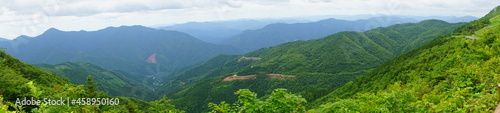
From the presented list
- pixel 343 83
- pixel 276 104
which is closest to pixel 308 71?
pixel 343 83

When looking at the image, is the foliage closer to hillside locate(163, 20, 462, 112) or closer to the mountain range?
the mountain range

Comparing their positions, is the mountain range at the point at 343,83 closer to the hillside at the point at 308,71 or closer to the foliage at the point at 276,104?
the foliage at the point at 276,104

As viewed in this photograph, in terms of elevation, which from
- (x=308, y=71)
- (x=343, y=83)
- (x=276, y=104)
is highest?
(x=276, y=104)

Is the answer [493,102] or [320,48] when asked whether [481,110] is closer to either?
[493,102]

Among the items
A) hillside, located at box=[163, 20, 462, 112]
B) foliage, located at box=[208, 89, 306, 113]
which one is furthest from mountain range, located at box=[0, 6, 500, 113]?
hillside, located at box=[163, 20, 462, 112]

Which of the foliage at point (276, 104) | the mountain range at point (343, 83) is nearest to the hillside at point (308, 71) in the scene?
the mountain range at point (343, 83)

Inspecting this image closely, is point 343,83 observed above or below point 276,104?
below

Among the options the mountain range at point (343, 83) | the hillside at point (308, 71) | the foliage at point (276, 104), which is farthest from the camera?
the hillside at point (308, 71)

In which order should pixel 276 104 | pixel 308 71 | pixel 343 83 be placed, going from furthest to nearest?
pixel 308 71
pixel 343 83
pixel 276 104

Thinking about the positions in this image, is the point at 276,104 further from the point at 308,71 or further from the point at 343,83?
the point at 308,71

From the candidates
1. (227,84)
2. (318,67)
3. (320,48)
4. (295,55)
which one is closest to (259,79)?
(227,84)

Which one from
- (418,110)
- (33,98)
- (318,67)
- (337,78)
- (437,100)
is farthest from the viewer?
(318,67)
